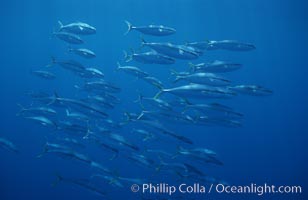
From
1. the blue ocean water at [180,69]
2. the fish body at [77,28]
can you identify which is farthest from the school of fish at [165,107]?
the blue ocean water at [180,69]

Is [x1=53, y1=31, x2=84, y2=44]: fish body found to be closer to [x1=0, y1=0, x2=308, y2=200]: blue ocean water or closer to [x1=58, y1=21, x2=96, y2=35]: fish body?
[x1=58, y1=21, x2=96, y2=35]: fish body

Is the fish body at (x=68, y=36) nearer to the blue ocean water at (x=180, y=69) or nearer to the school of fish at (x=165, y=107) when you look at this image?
the school of fish at (x=165, y=107)

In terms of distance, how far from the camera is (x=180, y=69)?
1625 centimetres

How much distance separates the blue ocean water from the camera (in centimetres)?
1397

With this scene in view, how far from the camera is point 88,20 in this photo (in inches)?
605

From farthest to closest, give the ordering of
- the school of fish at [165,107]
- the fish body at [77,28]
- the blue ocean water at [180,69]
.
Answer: the blue ocean water at [180,69] < the fish body at [77,28] < the school of fish at [165,107]

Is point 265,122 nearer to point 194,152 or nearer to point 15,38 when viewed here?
point 194,152

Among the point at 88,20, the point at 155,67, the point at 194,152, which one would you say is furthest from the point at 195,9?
the point at 194,152

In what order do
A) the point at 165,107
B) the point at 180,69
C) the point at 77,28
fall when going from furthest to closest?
the point at 180,69 < the point at 77,28 < the point at 165,107

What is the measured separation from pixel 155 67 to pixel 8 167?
314 inches

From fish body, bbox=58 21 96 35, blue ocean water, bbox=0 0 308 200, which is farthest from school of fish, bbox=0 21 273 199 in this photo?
blue ocean water, bbox=0 0 308 200

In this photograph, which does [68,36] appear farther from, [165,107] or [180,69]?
[180,69]

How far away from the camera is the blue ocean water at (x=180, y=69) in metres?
14.0

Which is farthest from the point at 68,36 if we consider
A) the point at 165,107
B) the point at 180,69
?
the point at 180,69
